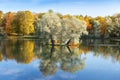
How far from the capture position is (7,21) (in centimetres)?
8188

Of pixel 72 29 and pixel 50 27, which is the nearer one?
pixel 50 27

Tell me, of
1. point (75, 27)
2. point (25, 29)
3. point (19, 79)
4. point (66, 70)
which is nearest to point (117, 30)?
point (25, 29)

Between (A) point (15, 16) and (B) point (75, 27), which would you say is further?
(A) point (15, 16)

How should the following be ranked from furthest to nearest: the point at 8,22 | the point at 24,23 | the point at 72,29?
the point at 8,22 < the point at 24,23 < the point at 72,29

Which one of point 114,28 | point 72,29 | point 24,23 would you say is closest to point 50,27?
point 72,29

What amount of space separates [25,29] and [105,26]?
22.2 m

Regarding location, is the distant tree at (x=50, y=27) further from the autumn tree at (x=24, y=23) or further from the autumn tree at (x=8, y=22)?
the autumn tree at (x=8, y=22)

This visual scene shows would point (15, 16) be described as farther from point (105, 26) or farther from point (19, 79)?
point (19, 79)

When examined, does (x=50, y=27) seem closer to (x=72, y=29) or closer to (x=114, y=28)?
(x=72, y=29)

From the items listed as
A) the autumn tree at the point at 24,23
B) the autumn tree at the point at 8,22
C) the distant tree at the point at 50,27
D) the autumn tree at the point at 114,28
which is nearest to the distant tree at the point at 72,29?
the distant tree at the point at 50,27

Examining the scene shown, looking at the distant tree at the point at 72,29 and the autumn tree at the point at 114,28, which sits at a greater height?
the distant tree at the point at 72,29

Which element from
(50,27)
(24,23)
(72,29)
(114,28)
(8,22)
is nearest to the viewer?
(50,27)

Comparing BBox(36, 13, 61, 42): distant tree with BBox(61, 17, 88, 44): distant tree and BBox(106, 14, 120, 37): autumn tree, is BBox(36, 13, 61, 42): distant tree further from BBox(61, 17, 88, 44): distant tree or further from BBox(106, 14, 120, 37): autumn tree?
BBox(106, 14, 120, 37): autumn tree

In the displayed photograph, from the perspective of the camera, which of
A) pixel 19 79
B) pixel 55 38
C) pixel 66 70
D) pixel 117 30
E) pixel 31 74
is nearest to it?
pixel 19 79
